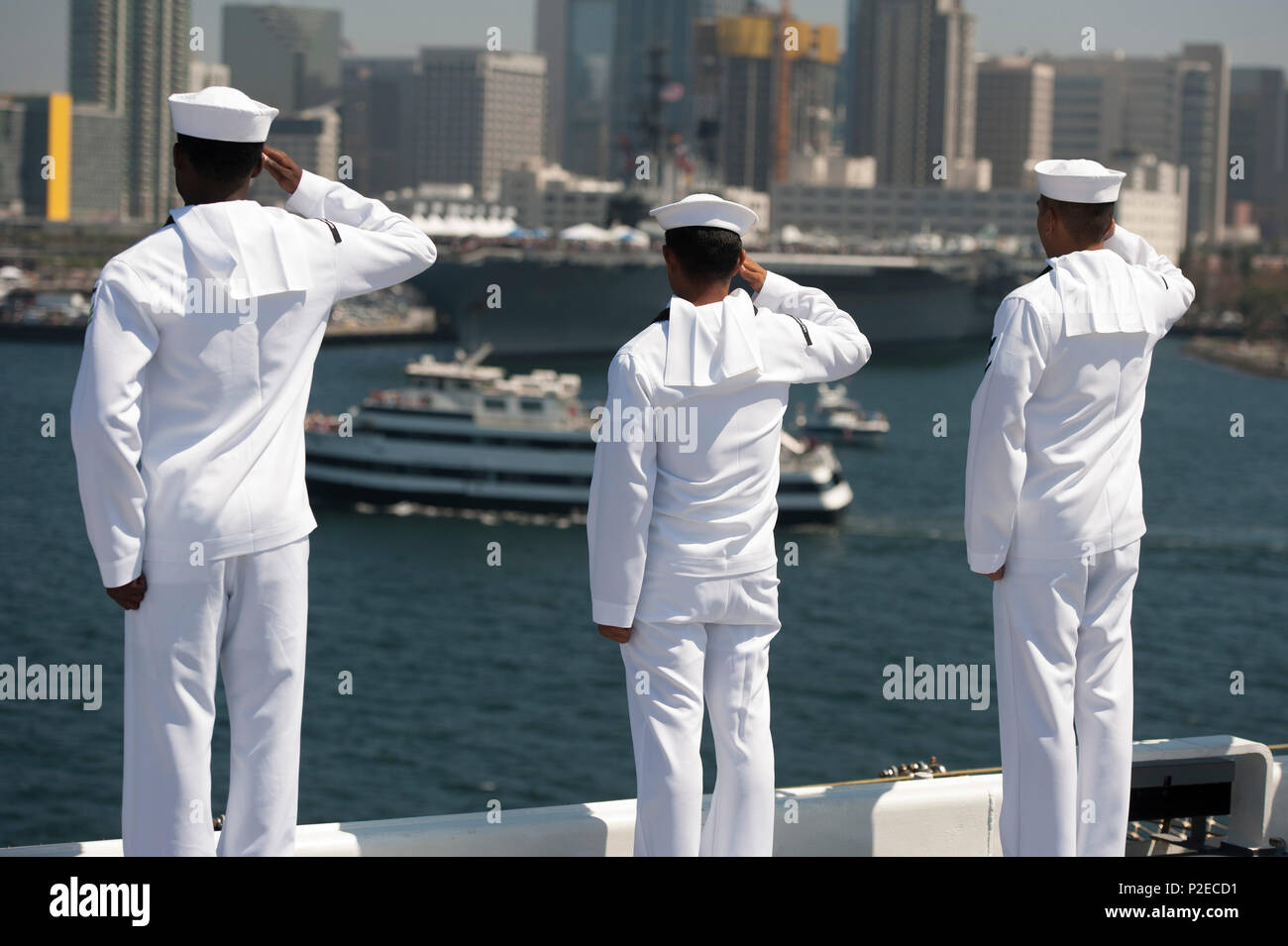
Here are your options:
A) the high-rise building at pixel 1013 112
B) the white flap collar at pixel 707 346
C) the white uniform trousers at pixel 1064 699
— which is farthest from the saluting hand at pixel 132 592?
the high-rise building at pixel 1013 112

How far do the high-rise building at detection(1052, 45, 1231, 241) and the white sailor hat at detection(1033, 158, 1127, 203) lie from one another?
173511 millimetres

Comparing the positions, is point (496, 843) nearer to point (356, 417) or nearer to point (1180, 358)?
point (356, 417)

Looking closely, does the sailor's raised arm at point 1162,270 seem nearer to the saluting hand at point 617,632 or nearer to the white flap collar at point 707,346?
the white flap collar at point 707,346

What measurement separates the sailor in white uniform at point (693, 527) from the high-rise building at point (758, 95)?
590ft

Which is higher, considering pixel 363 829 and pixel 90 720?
pixel 363 829

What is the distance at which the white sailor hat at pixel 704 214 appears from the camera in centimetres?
355

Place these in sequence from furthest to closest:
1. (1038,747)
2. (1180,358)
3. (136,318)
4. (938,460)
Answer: (1180,358)
(938,460)
(1038,747)
(136,318)

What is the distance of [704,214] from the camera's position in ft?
11.7

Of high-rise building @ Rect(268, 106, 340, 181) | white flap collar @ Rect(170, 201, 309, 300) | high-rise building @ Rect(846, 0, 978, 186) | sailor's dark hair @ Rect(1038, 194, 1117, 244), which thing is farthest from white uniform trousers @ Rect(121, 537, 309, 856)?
high-rise building @ Rect(846, 0, 978, 186)

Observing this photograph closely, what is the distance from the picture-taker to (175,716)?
3.36 meters

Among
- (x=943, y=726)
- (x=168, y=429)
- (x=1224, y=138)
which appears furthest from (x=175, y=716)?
(x=1224, y=138)

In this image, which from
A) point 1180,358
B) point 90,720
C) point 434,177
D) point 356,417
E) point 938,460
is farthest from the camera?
point 434,177

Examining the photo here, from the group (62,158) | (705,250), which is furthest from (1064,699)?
(62,158)
